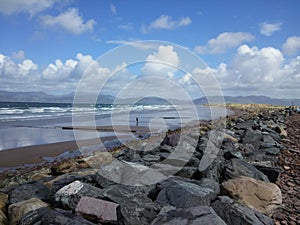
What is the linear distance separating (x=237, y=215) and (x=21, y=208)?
278cm

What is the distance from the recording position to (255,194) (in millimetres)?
4402

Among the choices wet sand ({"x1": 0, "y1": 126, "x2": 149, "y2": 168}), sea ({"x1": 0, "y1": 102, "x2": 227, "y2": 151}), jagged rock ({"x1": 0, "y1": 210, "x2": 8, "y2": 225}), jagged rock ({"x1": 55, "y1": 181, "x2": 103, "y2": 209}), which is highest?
jagged rock ({"x1": 55, "y1": 181, "x2": 103, "y2": 209})

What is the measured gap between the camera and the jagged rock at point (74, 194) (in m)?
3.96

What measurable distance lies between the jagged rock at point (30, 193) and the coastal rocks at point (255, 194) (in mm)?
2783

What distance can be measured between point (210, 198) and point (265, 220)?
762 mm

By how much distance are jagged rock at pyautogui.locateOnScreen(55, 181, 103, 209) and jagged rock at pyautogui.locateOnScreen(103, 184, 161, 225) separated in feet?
0.73

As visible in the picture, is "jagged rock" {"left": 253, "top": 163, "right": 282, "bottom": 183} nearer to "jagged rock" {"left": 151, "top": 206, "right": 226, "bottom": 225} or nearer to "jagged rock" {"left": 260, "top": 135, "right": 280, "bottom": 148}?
"jagged rock" {"left": 151, "top": 206, "right": 226, "bottom": 225}

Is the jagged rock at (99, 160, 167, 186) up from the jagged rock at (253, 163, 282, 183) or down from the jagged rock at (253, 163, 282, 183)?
up

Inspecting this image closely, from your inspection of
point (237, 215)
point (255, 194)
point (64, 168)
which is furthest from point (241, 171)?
point (64, 168)

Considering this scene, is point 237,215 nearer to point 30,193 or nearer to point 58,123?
point 30,193

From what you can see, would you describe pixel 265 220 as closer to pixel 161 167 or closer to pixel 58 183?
pixel 161 167

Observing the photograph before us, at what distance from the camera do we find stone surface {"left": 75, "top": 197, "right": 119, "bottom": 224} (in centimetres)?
355

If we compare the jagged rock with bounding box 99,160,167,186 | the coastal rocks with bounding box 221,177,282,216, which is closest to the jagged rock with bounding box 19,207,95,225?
the jagged rock with bounding box 99,160,167,186

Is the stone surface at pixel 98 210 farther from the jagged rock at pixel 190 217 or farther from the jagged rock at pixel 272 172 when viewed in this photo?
the jagged rock at pixel 272 172
